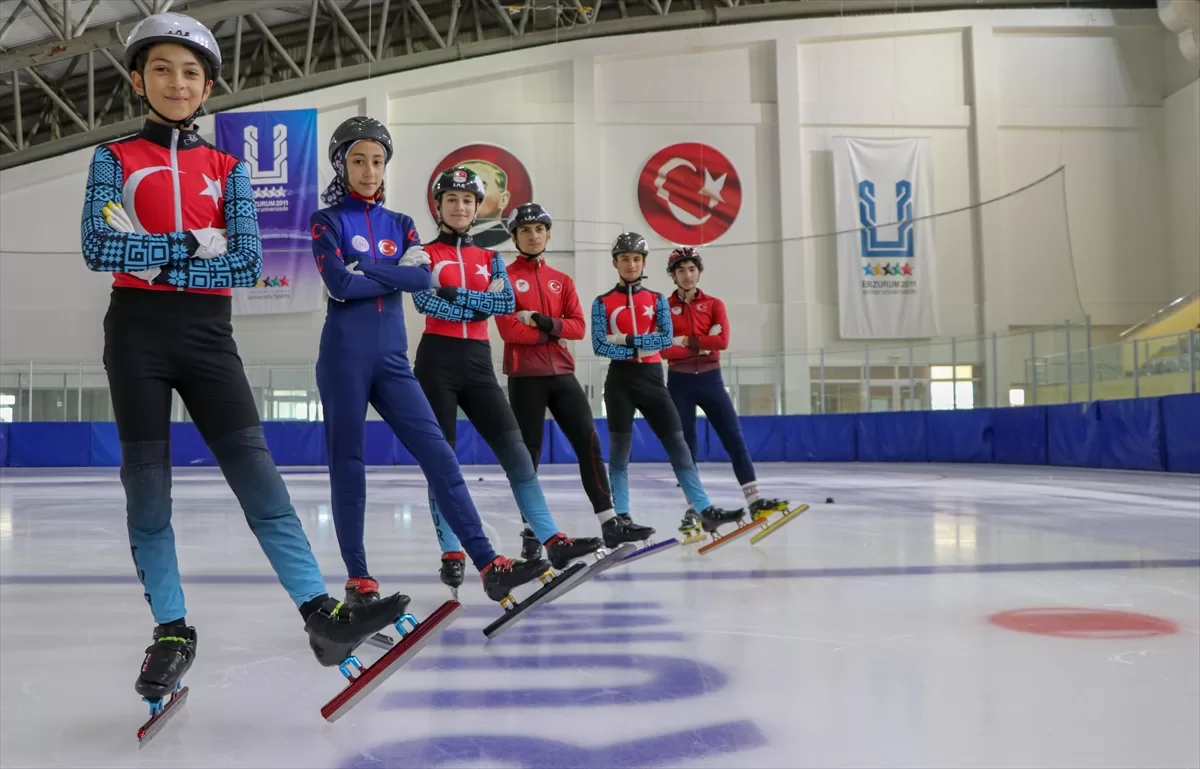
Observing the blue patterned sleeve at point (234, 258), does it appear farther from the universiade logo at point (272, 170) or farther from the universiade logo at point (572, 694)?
the universiade logo at point (272, 170)

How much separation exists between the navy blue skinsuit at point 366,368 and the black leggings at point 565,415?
1.36 metres

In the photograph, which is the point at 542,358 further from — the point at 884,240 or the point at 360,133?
the point at 884,240

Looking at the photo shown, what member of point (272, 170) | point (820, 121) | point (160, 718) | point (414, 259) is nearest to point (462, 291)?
point (414, 259)

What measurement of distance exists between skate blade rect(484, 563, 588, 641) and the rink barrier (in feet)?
35.8

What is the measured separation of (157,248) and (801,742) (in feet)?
5.47

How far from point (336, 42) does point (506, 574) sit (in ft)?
69.2

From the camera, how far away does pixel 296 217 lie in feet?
64.6

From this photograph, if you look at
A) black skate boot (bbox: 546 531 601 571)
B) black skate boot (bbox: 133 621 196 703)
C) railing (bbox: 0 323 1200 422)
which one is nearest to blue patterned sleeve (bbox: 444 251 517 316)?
black skate boot (bbox: 546 531 601 571)

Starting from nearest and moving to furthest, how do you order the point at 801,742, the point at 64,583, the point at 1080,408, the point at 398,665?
1. the point at 801,742
2. the point at 398,665
3. the point at 64,583
4. the point at 1080,408

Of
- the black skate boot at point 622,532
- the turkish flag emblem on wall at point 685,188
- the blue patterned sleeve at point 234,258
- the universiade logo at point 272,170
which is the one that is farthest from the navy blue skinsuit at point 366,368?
the turkish flag emblem on wall at point 685,188

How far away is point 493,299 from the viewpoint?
3.70m

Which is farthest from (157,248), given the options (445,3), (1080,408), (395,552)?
(445,3)

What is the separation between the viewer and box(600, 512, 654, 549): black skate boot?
4.11 meters

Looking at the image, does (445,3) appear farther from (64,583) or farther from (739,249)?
(64,583)
